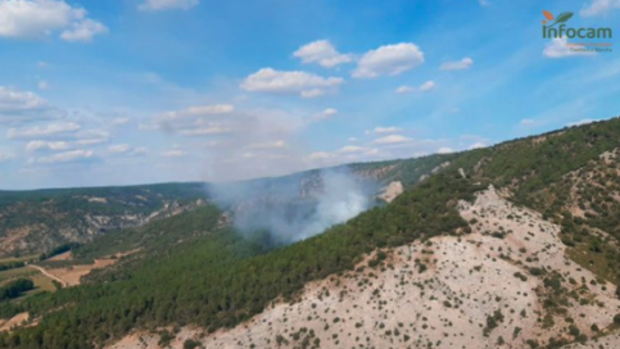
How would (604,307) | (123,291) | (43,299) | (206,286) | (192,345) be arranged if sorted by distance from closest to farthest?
(604,307), (192,345), (206,286), (123,291), (43,299)

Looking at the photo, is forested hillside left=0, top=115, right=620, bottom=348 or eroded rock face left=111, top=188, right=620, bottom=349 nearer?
eroded rock face left=111, top=188, right=620, bottom=349

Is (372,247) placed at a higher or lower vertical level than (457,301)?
higher

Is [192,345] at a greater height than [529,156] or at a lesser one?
lesser

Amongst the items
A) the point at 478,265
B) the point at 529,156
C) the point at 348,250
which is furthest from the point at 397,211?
the point at 529,156

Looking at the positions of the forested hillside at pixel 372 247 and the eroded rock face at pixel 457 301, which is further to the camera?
the forested hillside at pixel 372 247

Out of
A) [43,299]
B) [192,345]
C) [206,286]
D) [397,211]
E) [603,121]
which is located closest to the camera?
[192,345]

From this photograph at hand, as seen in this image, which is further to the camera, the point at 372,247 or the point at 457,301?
the point at 372,247

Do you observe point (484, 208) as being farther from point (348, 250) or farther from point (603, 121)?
point (603, 121)

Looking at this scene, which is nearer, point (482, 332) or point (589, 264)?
point (482, 332)
